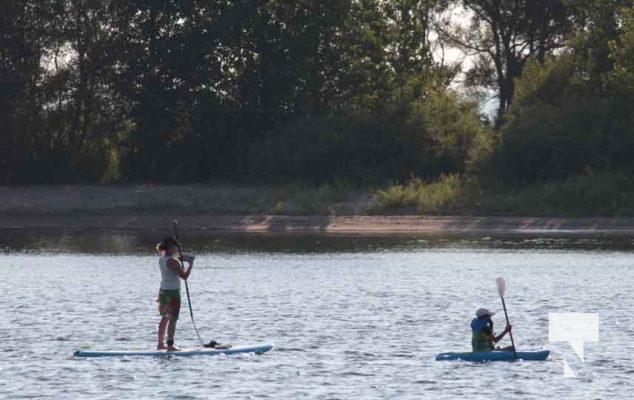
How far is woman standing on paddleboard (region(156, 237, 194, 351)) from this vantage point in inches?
1046

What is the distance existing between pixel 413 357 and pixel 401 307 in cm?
807

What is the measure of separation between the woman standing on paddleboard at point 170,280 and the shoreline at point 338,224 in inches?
1137

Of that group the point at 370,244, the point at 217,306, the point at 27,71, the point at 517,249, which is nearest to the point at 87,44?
the point at 27,71

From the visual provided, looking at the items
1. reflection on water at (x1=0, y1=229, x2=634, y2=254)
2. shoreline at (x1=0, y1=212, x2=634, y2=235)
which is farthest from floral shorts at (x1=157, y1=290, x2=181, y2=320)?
shoreline at (x1=0, y1=212, x2=634, y2=235)

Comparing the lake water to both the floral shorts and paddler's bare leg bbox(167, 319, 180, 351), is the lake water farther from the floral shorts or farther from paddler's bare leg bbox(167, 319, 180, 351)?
the floral shorts

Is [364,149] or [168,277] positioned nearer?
[168,277]

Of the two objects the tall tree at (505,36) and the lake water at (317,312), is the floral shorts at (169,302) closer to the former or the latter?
the lake water at (317,312)

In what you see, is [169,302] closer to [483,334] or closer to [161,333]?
[161,333]

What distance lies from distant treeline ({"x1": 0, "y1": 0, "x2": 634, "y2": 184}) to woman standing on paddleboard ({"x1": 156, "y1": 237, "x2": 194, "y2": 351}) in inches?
1334

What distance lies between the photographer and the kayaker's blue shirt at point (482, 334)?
26438 millimetres

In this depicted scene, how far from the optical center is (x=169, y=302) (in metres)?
27.0

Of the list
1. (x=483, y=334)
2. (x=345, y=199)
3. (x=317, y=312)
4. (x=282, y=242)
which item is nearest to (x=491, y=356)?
(x=483, y=334)

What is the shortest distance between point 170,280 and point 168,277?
63mm

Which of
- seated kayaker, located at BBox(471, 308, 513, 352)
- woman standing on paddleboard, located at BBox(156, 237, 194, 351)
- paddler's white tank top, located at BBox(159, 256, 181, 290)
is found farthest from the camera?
paddler's white tank top, located at BBox(159, 256, 181, 290)
